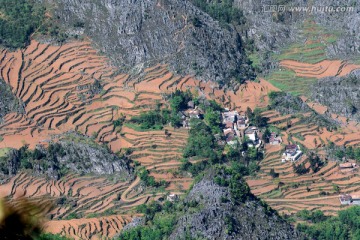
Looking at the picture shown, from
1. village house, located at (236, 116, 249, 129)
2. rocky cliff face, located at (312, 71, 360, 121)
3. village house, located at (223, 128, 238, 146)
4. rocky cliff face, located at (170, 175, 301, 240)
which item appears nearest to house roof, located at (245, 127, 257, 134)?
village house, located at (236, 116, 249, 129)

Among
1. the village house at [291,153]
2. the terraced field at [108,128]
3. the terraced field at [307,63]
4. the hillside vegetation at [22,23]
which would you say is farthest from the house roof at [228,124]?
the hillside vegetation at [22,23]

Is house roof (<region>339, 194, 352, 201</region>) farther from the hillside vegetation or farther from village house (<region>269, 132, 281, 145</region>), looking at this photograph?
the hillside vegetation

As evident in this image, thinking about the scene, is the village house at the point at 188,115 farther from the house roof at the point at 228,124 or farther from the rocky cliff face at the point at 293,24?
the rocky cliff face at the point at 293,24

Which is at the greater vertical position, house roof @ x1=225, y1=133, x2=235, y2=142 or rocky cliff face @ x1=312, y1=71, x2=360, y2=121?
rocky cliff face @ x1=312, y1=71, x2=360, y2=121

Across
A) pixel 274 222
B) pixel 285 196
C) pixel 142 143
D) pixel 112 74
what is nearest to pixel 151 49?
pixel 112 74

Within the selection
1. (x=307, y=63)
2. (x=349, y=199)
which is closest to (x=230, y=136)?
(x=349, y=199)

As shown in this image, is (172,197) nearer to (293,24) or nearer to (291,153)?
(291,153)
